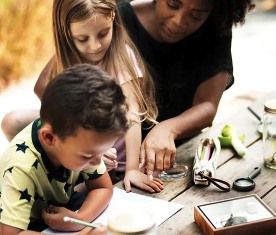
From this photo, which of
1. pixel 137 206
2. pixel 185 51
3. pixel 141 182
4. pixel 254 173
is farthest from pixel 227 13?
pixel 137 206

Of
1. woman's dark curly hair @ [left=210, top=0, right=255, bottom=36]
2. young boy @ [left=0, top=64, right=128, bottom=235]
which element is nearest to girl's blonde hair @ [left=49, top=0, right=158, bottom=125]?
woman's dark curly hair @ [left=210, top=0, right=255, bottom=36]

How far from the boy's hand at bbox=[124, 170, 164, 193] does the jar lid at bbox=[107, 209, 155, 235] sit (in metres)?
0.22

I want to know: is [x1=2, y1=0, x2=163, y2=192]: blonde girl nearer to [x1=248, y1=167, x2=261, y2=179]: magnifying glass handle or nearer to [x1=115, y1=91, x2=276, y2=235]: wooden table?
[x1=115, y1=91, x2=276, y2=235]: wooden table

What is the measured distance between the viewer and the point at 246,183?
4.87 ft

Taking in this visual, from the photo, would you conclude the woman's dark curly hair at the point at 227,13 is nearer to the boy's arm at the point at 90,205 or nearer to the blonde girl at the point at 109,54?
the blonde girl at the point at 109,54

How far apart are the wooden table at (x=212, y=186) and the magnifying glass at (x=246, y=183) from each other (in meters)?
0.01

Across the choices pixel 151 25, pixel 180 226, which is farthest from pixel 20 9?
pixel 180 226

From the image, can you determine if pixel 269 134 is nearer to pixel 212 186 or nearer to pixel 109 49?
pixel 212 186

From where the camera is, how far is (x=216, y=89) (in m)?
1.92

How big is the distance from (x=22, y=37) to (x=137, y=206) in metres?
3.42

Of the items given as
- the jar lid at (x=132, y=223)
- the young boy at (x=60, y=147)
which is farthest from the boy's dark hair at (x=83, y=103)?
the jar lid at (x=132, y=223)

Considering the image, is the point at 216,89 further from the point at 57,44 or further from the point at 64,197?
the point at 64,197

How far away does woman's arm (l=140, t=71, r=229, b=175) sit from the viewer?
5.01 ft

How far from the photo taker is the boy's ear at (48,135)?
1.18m
